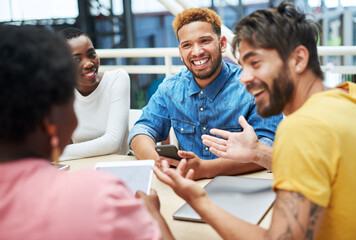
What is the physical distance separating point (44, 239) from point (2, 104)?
219 mm

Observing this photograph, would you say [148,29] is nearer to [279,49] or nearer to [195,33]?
[195,33]

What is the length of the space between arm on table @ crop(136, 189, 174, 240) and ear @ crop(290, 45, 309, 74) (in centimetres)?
50

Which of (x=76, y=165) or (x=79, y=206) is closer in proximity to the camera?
(x=79, y=206)

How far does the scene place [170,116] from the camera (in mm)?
1827

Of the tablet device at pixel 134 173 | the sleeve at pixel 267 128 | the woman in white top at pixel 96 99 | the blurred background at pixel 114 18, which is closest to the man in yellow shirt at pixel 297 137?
the tablet device at pixel 134 173

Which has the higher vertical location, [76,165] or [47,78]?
[47,78]

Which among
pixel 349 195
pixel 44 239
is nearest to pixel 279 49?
pixel 349 195

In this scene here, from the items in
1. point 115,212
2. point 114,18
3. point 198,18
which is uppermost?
point 114,18

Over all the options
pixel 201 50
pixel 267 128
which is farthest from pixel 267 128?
pixel 201 50

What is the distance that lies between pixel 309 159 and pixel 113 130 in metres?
1.22

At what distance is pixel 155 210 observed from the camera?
948mm

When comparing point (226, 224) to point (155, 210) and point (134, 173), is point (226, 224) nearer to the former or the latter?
point (155, 210)

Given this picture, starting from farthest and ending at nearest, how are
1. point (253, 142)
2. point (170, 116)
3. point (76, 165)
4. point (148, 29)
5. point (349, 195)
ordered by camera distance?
point (148, 29)
point (170, 116)
point (76, 165)
point (253, 142)
point (349, 195)

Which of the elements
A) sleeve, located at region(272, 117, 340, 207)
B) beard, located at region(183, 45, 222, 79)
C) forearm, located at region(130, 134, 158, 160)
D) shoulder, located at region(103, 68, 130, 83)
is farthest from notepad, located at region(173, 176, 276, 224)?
shoulder, located at region(103, 68, 130, 83)
